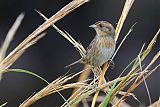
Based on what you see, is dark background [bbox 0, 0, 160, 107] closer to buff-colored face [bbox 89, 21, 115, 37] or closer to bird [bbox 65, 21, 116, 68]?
bird [bbox 65, 21, 116, 68]

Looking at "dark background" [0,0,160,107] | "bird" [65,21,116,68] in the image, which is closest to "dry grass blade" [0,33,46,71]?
"bird" [65,21,116,68]

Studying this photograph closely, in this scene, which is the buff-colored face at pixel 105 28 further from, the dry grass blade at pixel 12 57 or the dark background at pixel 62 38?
the dark background at pixel 62 38

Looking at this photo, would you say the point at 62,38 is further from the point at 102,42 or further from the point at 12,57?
the point at 12,57

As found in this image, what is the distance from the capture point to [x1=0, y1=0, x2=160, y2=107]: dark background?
5.35 meters

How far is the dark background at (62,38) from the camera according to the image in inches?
211

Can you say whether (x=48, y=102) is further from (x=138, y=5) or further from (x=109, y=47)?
(x=109, y=47)

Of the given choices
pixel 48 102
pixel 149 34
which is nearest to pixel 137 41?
pixel 149 34

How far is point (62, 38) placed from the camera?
17.9 feet

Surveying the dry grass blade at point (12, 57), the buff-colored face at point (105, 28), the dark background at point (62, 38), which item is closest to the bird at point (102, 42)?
the buff-colored face at point (105, 28)

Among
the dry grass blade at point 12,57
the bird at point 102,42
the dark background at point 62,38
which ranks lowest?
the dry grass blade at point 12,57

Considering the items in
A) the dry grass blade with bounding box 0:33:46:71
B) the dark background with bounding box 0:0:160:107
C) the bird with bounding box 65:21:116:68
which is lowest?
the dry grass blade with bounding box 0:33:46:71

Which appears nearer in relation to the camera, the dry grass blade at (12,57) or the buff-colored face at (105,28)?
the dry grass blade at (12,57)

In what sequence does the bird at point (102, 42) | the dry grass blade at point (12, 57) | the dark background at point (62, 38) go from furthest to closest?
the dark background at point (62, 38) < the bird at point (102, 42) < the dry grass blade at point (12, 57)

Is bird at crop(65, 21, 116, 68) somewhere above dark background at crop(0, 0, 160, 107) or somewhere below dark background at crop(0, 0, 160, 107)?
below
